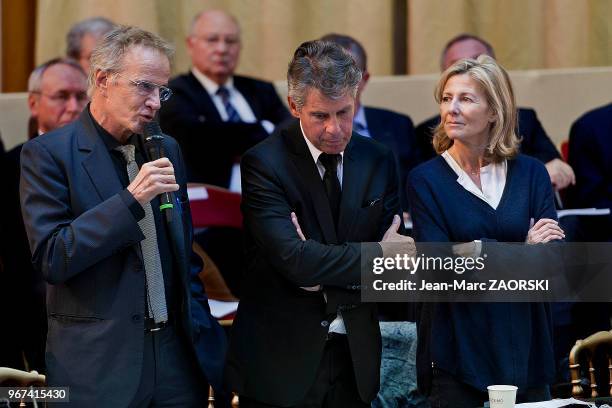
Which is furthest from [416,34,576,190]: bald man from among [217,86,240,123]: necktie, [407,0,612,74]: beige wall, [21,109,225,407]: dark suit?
[21,109,225,407]: dark suit

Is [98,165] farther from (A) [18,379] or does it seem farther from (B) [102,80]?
(A) [18,379]

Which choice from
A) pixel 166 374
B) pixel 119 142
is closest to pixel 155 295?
pixel 166 374

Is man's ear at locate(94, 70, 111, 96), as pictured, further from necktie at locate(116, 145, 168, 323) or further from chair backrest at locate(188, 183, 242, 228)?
chair backrest at locate(188, 183, 242, 228)

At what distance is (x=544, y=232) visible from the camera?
358 centimetres

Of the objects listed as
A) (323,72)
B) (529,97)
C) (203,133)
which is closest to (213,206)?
(203,133)

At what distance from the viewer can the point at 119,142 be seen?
10.9 ft

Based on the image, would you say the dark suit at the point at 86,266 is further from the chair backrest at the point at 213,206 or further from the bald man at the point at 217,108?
the bald man at the point at 217,108

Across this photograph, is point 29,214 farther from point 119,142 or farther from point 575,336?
point 575,336

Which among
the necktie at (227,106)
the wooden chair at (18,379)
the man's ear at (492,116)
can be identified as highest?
the necktie at (227,106)

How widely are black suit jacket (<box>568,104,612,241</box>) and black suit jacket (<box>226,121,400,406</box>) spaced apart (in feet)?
6.31

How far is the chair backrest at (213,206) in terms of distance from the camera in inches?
201

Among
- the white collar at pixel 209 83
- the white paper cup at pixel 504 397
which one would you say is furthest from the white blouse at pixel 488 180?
the white collar at pixel 209 83

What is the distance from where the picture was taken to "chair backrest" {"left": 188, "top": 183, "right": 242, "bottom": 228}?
511cm

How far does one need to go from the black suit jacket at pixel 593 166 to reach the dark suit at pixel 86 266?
8.53ft
